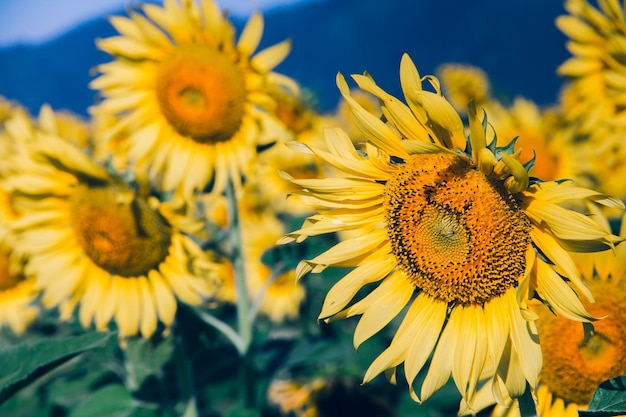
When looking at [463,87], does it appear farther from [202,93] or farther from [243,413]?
[243,413]

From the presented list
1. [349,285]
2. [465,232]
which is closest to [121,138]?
[349,285]

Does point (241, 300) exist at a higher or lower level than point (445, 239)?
lower

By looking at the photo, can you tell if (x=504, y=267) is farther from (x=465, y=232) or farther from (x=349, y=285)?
(x=349, y=285)

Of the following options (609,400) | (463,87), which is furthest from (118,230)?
(463,87)

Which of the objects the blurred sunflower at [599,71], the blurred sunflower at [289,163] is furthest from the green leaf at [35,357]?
the blurred sunflower at [289,163]

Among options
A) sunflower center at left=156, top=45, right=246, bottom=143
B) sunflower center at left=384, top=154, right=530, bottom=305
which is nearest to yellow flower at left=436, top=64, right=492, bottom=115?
sunflower center at left=156, top=45, right=246, bottom=143

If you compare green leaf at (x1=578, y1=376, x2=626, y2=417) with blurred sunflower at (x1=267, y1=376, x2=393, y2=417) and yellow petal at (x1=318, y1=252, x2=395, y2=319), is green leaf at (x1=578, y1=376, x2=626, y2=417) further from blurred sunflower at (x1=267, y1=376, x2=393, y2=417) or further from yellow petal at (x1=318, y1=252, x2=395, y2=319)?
blurred sunflower at (x1=267, y1=376, x2=393, y2=417)

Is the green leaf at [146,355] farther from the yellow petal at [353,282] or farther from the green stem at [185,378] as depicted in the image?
the yellow petal at [353,282]

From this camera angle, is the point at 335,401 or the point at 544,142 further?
the point at 544,142
